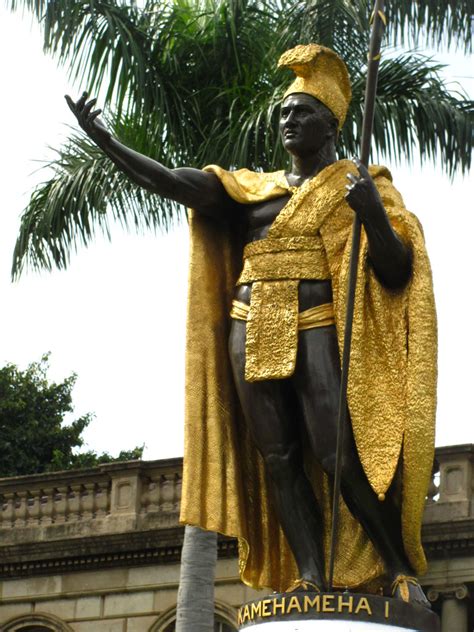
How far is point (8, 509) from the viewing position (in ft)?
112

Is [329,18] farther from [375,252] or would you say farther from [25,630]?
[25,630]

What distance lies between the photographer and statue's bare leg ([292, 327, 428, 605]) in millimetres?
9281

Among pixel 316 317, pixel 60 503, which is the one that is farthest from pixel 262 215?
pixel 60 503

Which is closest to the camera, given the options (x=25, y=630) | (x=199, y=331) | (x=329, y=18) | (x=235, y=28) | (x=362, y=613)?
(x=362, y=613)

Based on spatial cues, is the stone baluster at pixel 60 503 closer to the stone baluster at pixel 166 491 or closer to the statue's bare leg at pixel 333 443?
the stone baluster at pixel 166 491

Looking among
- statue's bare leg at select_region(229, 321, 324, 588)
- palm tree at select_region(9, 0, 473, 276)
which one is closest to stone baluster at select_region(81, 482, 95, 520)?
palm tree at select_region(9, 0, 473, 276)

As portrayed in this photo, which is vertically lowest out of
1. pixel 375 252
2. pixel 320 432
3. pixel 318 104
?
pixel 320 432

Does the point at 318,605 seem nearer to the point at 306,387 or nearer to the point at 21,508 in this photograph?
the point at 306,387

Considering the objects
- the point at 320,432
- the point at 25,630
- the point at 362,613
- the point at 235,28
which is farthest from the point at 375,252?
the point at 25,630

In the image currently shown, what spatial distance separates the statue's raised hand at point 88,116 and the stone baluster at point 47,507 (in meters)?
24.5

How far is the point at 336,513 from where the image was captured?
9195mm

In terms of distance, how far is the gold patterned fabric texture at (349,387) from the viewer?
364 inches

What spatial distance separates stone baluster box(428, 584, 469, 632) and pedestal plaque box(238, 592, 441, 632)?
2127 cm

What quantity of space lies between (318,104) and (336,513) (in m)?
1.88
